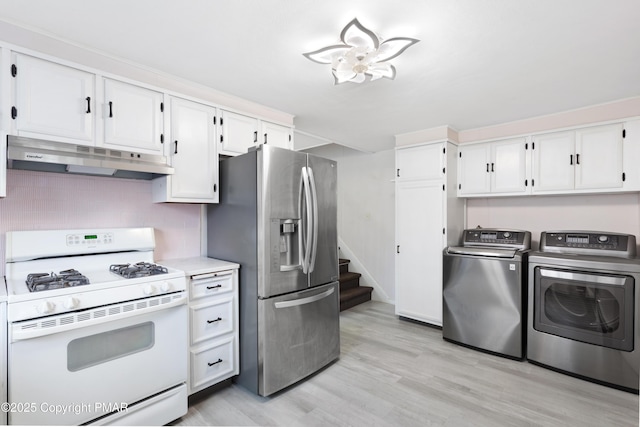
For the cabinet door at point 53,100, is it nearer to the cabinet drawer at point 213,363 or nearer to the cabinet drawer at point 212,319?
the cabinet drawer at point 212,319

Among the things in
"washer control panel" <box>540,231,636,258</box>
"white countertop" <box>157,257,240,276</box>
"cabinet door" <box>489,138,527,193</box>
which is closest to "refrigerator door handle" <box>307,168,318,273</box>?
"white countertop" <box>157,257,240,276</box>

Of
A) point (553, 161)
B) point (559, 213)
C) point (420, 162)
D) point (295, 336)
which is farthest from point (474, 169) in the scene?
point (295, 336)

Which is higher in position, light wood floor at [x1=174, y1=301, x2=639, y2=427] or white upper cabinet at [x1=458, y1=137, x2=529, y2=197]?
white upper cabinet at [x1=458, y1=137, x2=529, y2=197]

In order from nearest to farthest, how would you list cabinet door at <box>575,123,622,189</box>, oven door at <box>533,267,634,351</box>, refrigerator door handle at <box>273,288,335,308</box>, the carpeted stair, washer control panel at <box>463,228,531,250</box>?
refrigerator door handle at <box>273,288,335,308</box>
oven door at <box>533,267,634,351</box>
cabinet door at <box>575,123,622,189</box>
washer control panel at <box>463,228,531,250</box>
the carpeted stair

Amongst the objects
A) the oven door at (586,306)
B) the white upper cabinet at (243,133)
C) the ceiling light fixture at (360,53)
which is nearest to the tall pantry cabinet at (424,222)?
the oven door at (586,306)

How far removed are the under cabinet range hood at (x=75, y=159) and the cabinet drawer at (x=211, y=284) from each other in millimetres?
796

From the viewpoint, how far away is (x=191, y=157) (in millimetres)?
2426

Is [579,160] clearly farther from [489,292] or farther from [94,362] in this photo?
[94,362]

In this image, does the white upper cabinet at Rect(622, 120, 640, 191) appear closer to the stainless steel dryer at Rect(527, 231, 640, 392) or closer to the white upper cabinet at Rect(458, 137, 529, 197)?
the stainless steel dryer at Rect(527, 231, 640, 392)

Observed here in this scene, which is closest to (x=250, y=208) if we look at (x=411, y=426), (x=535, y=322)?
(x=411, y=426)

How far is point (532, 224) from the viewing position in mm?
3465

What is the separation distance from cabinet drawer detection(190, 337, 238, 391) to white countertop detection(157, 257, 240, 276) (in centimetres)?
56

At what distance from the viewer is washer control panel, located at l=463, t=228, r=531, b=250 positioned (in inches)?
126

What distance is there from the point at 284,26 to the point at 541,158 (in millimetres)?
2930
